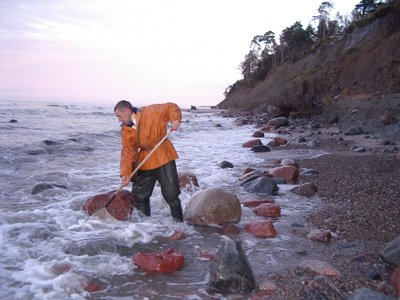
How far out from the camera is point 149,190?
577 cm

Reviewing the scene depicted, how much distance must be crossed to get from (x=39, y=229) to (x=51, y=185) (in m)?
2.53

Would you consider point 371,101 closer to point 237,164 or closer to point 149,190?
point 237,164

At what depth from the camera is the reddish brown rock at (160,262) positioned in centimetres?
410

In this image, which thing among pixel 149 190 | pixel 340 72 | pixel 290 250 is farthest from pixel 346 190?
pixel 340 72

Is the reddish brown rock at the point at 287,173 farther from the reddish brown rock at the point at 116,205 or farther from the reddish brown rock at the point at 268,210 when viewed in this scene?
the reddish brown rock at the point at 116,205

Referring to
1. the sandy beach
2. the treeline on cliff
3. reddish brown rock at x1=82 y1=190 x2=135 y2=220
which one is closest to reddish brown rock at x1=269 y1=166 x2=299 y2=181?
the sandy beach

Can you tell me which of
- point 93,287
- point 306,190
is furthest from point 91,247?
point 306,190

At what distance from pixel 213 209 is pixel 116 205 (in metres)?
1.48

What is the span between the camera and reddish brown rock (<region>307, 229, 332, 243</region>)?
4.78 metres

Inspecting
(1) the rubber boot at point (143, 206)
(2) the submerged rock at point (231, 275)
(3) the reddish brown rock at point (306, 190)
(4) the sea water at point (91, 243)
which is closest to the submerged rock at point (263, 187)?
(4) the sea water at point (91, 243)

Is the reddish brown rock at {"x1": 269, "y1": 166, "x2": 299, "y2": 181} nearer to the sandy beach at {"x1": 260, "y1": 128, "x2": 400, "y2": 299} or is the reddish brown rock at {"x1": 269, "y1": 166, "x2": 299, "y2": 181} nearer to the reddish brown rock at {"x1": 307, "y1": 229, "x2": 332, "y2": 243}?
the sandy beach at {"x1": 260, "y1": 128, "x2": 400, "y2": 299}

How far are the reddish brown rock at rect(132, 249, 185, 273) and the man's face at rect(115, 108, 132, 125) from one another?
1.88 m

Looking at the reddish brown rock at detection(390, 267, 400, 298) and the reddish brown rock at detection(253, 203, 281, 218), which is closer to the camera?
the reddish brown rock at detection(390, 267, 400, 298)

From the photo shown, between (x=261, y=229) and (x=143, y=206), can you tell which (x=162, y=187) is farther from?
(x=261, y=229)
